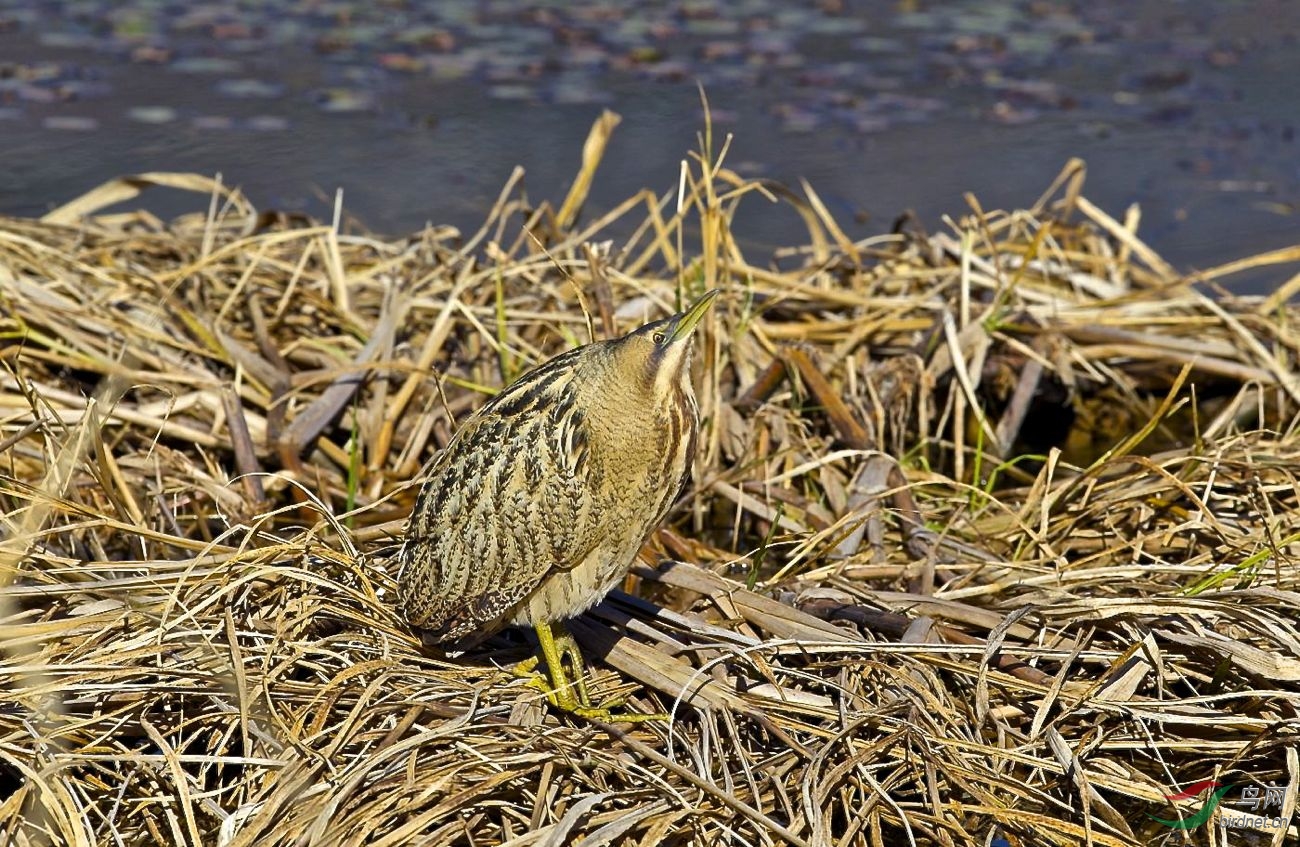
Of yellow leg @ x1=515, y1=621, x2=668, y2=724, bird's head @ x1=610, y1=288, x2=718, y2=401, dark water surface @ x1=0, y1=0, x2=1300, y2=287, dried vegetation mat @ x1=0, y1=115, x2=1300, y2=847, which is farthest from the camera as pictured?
dark water surface @ x1=0, y1=0, x2=1300, y2=287

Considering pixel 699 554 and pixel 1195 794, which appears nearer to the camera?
pixel 1195 794

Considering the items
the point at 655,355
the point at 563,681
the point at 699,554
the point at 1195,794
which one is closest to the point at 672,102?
the point at 699,554

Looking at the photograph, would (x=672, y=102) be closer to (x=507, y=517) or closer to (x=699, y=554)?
(x=699, y=554)

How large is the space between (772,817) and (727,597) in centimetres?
62

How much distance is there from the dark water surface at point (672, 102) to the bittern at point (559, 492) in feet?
10.1

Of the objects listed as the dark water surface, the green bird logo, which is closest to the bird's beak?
the green bird logo

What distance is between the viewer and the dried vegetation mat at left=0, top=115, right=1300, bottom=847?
2.67m

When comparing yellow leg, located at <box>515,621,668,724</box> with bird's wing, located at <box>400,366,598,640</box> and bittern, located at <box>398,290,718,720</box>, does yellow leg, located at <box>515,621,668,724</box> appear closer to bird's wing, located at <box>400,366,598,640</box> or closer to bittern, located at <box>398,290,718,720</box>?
bittern, located at <box>398,290,718,720</box>

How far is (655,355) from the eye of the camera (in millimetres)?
2797

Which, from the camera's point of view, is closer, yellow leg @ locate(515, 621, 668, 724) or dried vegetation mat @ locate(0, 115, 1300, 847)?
dried vegetation mat @ locate(0, 115, 1300, 847)

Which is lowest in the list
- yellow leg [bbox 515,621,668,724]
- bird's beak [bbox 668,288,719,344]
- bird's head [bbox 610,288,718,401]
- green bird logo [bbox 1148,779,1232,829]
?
green bird logo [bbox 1148,779,1232,829]

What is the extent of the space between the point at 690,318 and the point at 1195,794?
132 cm

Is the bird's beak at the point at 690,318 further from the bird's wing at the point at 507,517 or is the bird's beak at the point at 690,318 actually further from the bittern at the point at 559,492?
the bird's wing at the point at 507,517

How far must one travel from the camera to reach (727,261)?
4.08 m
